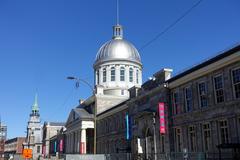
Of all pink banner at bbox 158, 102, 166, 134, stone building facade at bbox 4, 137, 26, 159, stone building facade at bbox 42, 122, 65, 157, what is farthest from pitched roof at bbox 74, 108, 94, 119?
stone building facade at bbox 4, 137, 26, 159

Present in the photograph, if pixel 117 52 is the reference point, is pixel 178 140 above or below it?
below

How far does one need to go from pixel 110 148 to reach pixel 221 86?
3218cm

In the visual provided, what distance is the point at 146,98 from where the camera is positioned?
132 ft

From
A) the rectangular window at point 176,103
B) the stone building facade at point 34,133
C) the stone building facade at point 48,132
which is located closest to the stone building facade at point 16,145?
the stone building facade at point 34,133

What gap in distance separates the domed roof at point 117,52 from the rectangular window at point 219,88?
47.4m

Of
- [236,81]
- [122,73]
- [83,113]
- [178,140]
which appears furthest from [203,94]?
[122,73]

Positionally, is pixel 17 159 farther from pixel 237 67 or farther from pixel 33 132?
pixel 33 132

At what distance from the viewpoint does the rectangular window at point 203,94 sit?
3000 centimetres

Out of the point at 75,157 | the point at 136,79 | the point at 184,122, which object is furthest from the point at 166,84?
the point at 136,79

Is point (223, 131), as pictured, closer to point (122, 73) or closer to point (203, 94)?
point (203, 94)

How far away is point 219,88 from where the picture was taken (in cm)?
2823

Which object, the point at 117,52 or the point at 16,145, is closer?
the point at 117,52

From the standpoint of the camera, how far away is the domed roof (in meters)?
75.8

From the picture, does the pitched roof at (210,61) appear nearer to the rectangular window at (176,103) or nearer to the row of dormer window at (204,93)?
the row of dormer window at (204,93)
